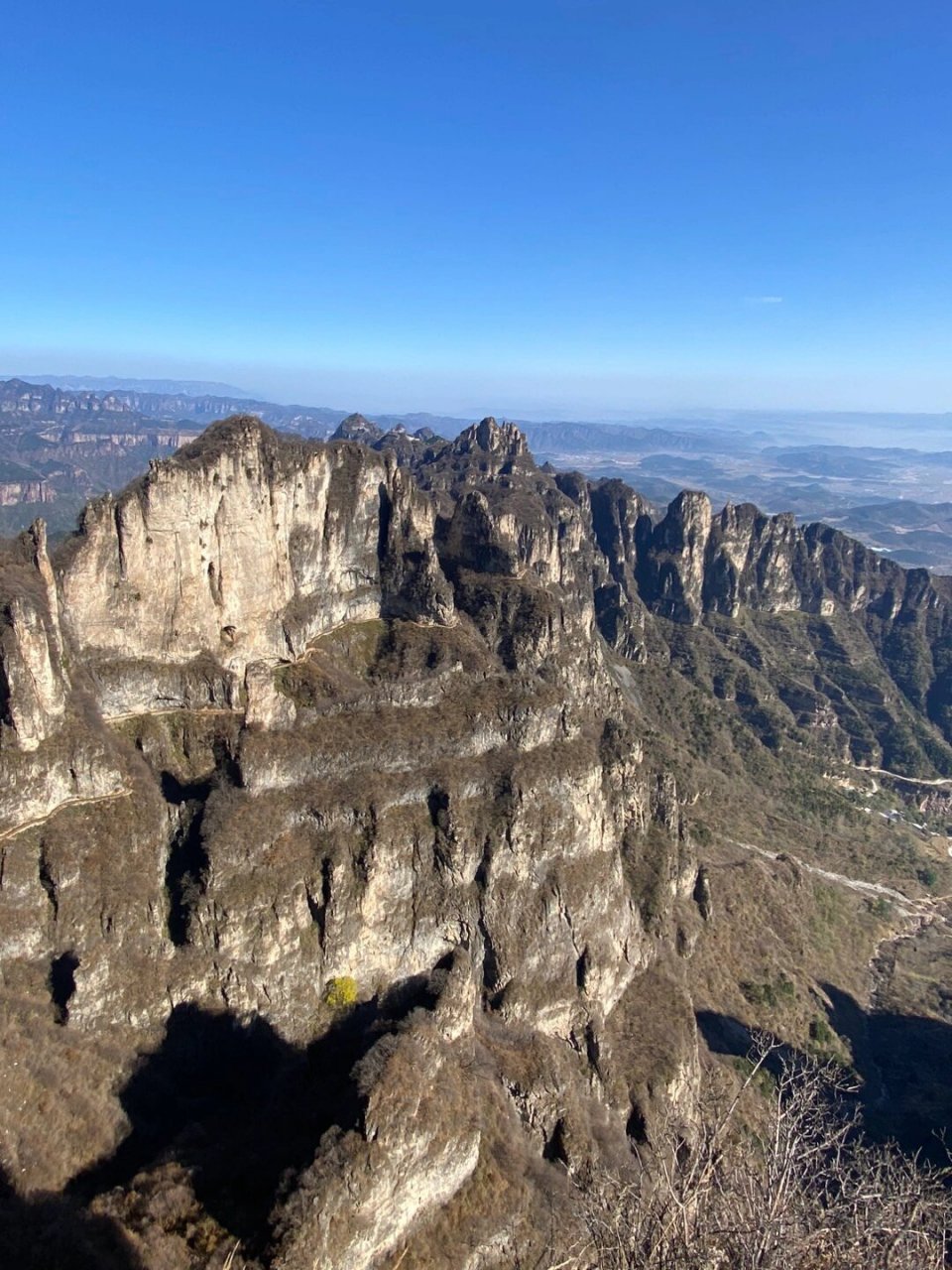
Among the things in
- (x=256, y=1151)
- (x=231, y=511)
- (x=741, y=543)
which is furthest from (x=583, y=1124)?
(x=741, y=543)

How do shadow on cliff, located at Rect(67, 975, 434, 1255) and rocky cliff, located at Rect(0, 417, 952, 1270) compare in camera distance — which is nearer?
shadow on cliff, located at Rect(67, 975, 434, 1255)

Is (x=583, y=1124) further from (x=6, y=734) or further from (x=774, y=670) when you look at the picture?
(x=774, y=670)

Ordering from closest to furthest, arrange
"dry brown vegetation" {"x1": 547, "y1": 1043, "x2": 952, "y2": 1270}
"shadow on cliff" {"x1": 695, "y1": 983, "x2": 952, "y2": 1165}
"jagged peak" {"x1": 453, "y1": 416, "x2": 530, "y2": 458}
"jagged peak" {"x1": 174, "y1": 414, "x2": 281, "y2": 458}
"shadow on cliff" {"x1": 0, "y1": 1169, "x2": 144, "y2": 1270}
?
1. "dry brown vegetation" {"x1": 547, "y1": 1043, "x2": 952, "y2": 1270}
2. "shadow on cliff" {"x1": 0, "y1": 1169, "x2": 144, "y2": 1270}
3. "jagged peak" {"x1": 174, "y1": 414, "x2": 281, "y2": 458}
4. "shadow on cliff" {"x1": 695, "y1": 983, "x2": 952, "y2": 1165}
5. "jagged peak" {"x1": 453, "y1": 416, "x2": 530, "y2": 458}

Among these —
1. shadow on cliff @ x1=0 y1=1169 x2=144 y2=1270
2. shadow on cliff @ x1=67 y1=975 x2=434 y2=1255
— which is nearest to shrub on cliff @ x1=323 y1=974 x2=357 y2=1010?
shadow on cliff @ x1=67 y1=975 x2=434 y2=1255

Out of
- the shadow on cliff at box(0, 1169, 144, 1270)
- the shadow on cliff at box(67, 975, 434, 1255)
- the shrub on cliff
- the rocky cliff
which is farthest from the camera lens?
the shrub on cliff

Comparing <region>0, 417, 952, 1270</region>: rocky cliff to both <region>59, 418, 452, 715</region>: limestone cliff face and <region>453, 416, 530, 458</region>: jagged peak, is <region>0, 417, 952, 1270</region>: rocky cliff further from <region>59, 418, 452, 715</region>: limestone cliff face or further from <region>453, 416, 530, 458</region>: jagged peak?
<region>453, 416, 530, 458</region>: jagged peak

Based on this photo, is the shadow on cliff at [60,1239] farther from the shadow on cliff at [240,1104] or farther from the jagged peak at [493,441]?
the jagged peak at [493,441]

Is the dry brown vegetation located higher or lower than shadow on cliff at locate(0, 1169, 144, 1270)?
higher

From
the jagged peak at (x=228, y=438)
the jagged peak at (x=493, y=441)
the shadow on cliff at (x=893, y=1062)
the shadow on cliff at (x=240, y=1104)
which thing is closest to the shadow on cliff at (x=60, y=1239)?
the shadow on cliff at (x=240, y=1104)
